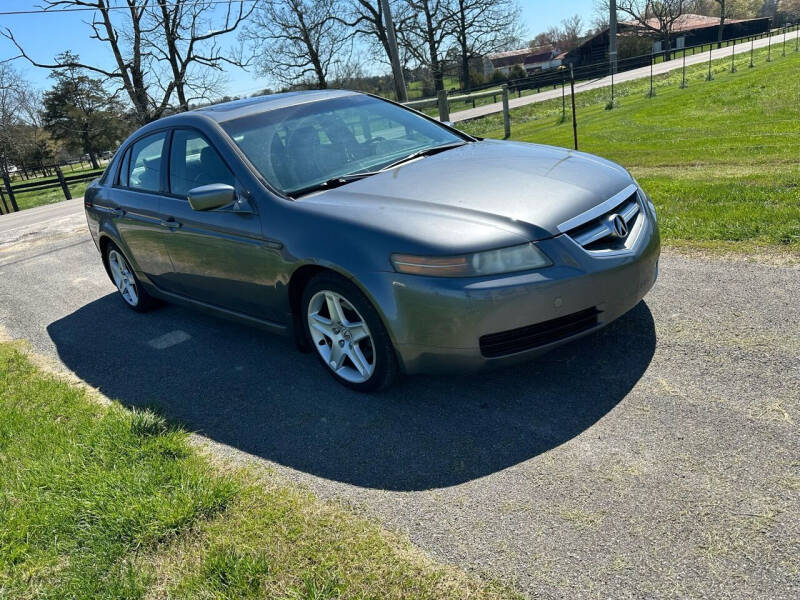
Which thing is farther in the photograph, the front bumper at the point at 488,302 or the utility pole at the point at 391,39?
the utility pole at the point at 391,39

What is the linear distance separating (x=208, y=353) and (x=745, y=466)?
3520 millimetres

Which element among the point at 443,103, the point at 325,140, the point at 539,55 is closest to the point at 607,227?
the point at 325,140

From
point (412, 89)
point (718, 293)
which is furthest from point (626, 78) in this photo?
point (718, 293)

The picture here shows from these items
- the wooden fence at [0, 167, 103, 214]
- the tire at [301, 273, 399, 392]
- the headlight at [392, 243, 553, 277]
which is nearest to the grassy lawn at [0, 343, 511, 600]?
the tire at [301, 273, 399, 392]

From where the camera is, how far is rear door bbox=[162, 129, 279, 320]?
153 inches

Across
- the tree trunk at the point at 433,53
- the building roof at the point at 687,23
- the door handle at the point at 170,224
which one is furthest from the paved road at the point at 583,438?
the building roof at the point at 687,23

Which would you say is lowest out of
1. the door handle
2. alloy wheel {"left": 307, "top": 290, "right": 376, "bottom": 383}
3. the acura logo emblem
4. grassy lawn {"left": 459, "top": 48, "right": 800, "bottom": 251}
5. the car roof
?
grassy lawn {"left": 459, "top": 48, "right": 800, "bottom": 251}

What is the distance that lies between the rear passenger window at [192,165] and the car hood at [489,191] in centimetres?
81

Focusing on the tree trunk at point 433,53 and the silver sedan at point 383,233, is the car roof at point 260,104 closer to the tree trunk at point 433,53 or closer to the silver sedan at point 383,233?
the silver sedan at point 383,233

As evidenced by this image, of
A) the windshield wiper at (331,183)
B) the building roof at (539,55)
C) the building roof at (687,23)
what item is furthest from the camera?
the building roof at (539,55)

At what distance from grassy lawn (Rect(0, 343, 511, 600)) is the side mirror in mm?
1279

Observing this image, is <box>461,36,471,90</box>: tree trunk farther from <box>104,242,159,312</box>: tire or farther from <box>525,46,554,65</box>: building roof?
<box>525,46,554,65</box>: building roof

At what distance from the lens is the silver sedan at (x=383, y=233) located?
9.89 feet

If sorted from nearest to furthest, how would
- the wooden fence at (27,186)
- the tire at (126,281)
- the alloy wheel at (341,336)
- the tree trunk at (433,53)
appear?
the alloy wheel at (341,336) < the tire at (126,281) < the wooden fence at (27,186) < the tree trunk at (433,53)
